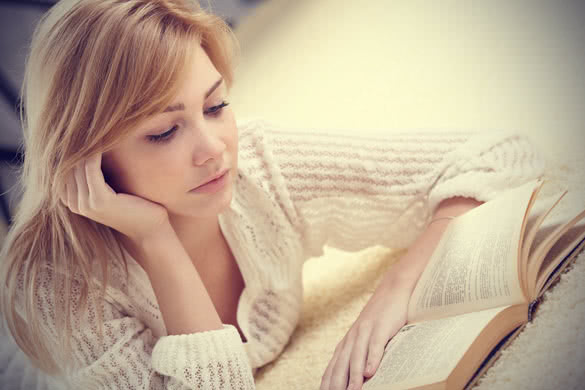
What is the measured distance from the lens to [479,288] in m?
0.71

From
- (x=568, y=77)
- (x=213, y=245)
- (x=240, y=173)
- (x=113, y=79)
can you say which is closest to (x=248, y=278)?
(x=213, y=245)

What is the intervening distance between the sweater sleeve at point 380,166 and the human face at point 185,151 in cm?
23

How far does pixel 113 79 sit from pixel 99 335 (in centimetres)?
41

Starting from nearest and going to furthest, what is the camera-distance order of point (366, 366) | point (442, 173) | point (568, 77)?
1. point (366, 366)
2. point (442, 173)
3. point (568, 77)

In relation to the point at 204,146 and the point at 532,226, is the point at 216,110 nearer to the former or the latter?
the point at 204,146

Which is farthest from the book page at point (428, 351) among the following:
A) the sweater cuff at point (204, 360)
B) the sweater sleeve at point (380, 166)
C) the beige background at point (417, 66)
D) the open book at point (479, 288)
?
the beige background at point (417, 66)

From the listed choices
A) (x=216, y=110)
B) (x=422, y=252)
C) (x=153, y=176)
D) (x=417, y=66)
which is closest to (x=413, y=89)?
(x=417, y=66)

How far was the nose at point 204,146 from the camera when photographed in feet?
2.61

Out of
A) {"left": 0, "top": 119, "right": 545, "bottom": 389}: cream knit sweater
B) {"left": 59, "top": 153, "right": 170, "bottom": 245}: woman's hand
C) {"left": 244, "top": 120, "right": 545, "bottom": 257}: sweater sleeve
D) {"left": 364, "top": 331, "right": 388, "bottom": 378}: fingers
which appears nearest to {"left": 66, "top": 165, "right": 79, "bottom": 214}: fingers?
{"left": 59, "top": 153, "right": 170, "bottom": 245}: woman's hand

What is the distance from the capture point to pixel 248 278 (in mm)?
1071

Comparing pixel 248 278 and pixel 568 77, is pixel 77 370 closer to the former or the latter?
pixel 248 278

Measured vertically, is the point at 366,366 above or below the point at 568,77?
below

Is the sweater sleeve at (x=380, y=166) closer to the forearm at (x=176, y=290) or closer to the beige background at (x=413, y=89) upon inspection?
the beige background at (x=413, y=89)

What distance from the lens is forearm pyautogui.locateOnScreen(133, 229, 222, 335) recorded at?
2.88ft
